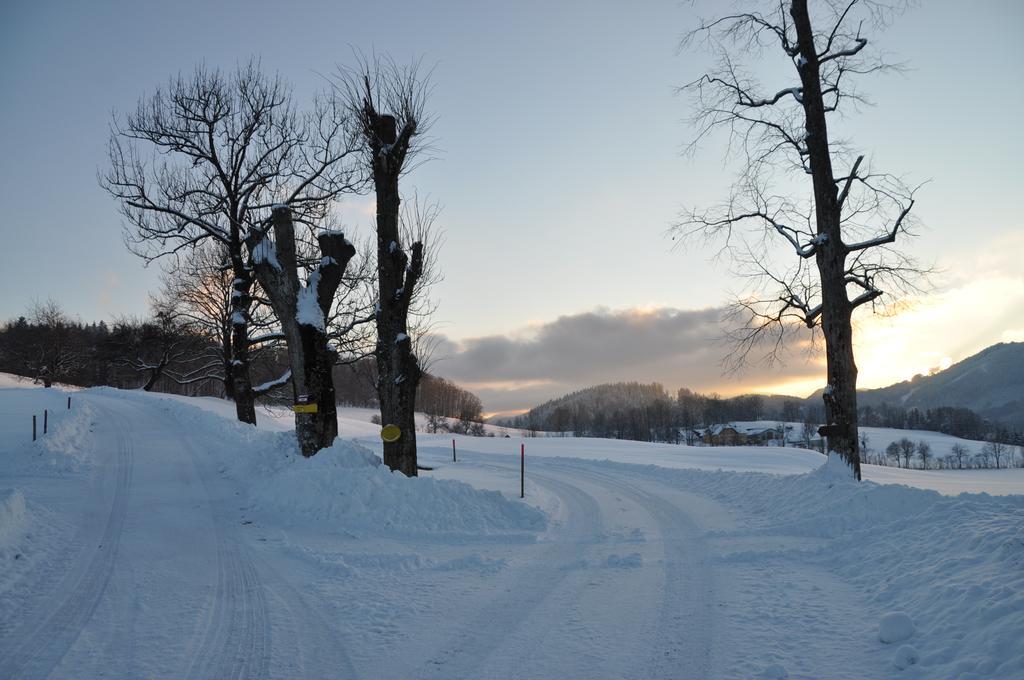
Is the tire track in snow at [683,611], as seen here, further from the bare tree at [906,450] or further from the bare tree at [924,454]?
the bare tree at [924,454]

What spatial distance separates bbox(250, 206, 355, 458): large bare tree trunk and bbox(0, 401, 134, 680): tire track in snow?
13.9 feet

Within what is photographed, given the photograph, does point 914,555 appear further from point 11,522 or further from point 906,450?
point 906,450

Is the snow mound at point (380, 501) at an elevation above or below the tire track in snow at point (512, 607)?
above

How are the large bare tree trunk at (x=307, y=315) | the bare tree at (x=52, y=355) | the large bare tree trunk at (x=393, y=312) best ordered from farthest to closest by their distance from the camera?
the bare tree at (x=52, y=355)
the large bare tree trunk at (x=307, y=315)
the large bare tree trunk at (x=393, y=312)

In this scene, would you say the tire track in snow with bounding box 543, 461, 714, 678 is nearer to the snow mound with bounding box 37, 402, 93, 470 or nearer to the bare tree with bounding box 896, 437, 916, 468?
the snow mound with bounding box 37, 402, 93, 470

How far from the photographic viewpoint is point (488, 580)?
20.3ft

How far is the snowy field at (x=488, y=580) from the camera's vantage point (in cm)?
421

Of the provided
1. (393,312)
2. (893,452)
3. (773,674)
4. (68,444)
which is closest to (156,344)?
(68,444)

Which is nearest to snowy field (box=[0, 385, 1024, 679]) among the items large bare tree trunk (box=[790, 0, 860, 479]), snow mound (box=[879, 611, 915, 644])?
snow mound (box=[879, 611, 915, 644])

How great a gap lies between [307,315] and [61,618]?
764 centimetres

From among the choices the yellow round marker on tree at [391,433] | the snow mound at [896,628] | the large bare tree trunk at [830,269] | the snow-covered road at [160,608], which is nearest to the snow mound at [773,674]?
the snow mound at [896,628]

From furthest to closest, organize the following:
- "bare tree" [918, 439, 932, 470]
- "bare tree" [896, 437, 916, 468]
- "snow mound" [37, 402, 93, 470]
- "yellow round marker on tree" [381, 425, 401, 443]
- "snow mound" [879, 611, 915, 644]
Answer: "bare tree" [896, 437, 916, 468], "bare tree" [918, 439, 932, 470], "snow mound" [37, 402, 93, 470], "yellow round marker on tree" [381, 425, 401, 443], "snow mound" [879, 611, 915, 644]

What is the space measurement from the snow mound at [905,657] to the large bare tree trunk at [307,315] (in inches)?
400

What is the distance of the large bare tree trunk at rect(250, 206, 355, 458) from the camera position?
1175cm
